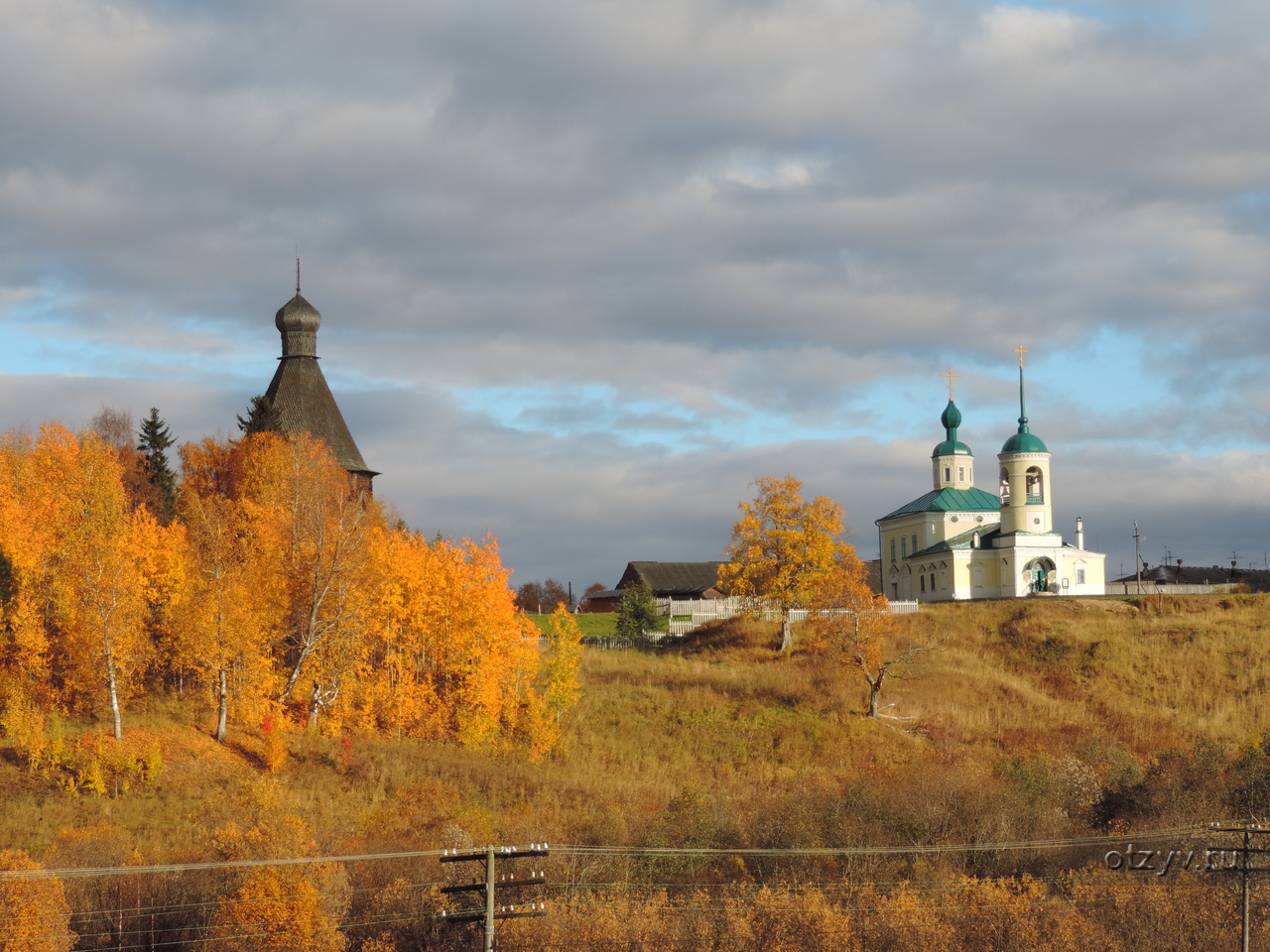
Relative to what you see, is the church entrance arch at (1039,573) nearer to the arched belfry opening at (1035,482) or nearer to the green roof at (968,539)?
the green roof at (968,539)

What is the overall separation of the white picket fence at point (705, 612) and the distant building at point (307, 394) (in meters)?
16.2

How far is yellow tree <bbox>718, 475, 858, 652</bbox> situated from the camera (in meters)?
54.7

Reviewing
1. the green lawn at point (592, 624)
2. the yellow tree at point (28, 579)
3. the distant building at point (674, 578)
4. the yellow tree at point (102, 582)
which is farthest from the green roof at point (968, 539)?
the yellow tree at point (28, 579)

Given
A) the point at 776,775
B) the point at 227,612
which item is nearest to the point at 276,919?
the point at 227,612

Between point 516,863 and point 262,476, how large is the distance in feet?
70.3

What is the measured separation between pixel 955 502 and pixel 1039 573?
7.94 meters

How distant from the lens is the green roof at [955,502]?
78500 millimetres

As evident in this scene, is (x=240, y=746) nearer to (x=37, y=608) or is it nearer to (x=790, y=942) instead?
(x=37, y=608)

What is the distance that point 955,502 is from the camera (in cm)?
7912

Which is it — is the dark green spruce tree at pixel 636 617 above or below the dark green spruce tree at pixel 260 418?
below

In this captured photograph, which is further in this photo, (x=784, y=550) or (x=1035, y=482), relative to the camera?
(x=1035, y=482)

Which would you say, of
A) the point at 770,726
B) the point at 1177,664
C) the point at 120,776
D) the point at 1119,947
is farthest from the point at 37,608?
the point at 1177,664

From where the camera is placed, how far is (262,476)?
1937 inches

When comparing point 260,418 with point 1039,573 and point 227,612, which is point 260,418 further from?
point 1039,573
